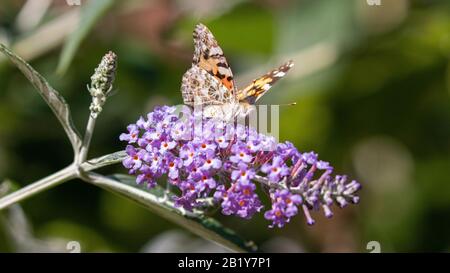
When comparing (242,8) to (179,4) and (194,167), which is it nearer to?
(179,4)

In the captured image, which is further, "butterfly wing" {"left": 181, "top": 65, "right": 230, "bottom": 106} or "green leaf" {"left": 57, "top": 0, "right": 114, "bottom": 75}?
"green leaf" {"left": 57, "top": 0, "right": 114, "bottom": 75}

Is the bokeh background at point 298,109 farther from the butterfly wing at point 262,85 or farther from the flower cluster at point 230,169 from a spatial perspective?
the flower cluster at point 230,169

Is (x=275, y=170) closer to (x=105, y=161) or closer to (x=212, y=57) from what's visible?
(x=105, y=161)

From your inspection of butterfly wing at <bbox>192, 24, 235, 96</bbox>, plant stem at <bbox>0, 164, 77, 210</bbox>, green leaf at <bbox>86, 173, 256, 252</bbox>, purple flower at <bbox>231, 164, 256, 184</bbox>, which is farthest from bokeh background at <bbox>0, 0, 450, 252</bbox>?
purple flower at <bbox>231, 164, 256, 184</bbox>

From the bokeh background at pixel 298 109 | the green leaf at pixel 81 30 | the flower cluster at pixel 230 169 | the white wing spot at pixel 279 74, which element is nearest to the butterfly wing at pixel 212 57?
the white wing spot at pixel 279 74

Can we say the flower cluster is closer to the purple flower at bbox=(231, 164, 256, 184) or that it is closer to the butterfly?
the purple flower at bbox=(231, 164, 256, 184)

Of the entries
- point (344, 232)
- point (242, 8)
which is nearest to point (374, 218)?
point (344, 232)
